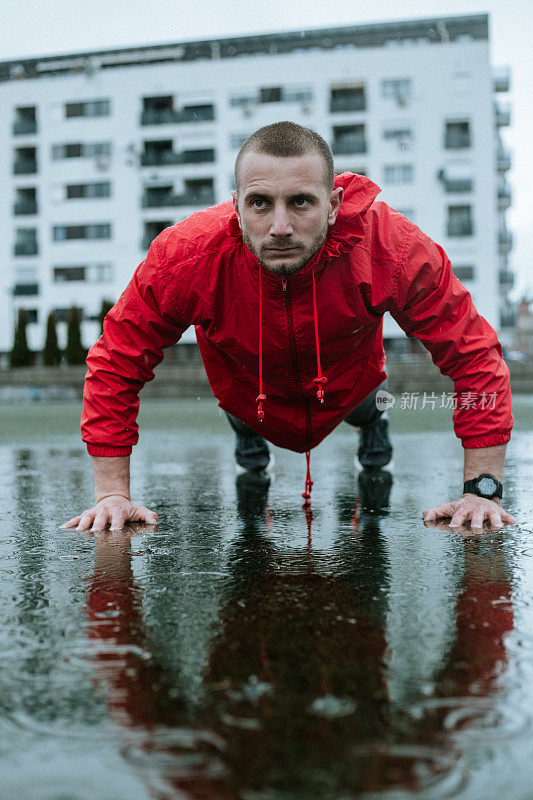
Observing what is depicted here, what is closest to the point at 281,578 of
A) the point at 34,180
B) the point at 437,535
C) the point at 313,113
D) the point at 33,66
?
the point at 437,535

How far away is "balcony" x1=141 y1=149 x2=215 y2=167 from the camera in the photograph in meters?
36.7

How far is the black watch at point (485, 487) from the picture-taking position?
2.49 meters

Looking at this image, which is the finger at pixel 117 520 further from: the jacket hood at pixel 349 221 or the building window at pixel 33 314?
the building window at pixel 33 314

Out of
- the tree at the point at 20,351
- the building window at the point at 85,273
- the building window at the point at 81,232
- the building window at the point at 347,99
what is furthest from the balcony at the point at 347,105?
the tree at the point at 20,351

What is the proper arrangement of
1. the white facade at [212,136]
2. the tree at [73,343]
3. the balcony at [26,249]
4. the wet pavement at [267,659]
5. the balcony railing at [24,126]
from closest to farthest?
the wet pavement at [267,659]
the tree at [73,343]
the white facade at [212,136]
the balcony at [26,249]
the balcony railing at [24,126]

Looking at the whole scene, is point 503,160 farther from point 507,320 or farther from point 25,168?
point 25,168

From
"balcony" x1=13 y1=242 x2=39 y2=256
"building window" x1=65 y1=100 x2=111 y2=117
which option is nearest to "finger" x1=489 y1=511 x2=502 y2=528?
"balcony" x1=13 y1=242 x2=39 y2=256

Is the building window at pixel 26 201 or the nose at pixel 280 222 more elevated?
the building window at pixel 26 201

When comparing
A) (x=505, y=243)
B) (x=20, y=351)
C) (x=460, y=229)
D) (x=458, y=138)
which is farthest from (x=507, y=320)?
(x=20, y=351)

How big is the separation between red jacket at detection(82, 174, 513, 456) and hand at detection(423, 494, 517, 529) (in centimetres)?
21

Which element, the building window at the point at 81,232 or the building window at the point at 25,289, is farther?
the building window at the point at 25,289

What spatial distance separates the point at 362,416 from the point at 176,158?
35187 mm

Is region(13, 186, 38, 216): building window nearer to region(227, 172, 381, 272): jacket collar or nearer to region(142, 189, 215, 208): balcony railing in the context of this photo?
region(142, 189, 215, 208): balcony railing

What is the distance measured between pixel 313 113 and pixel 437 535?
36.4 meters
